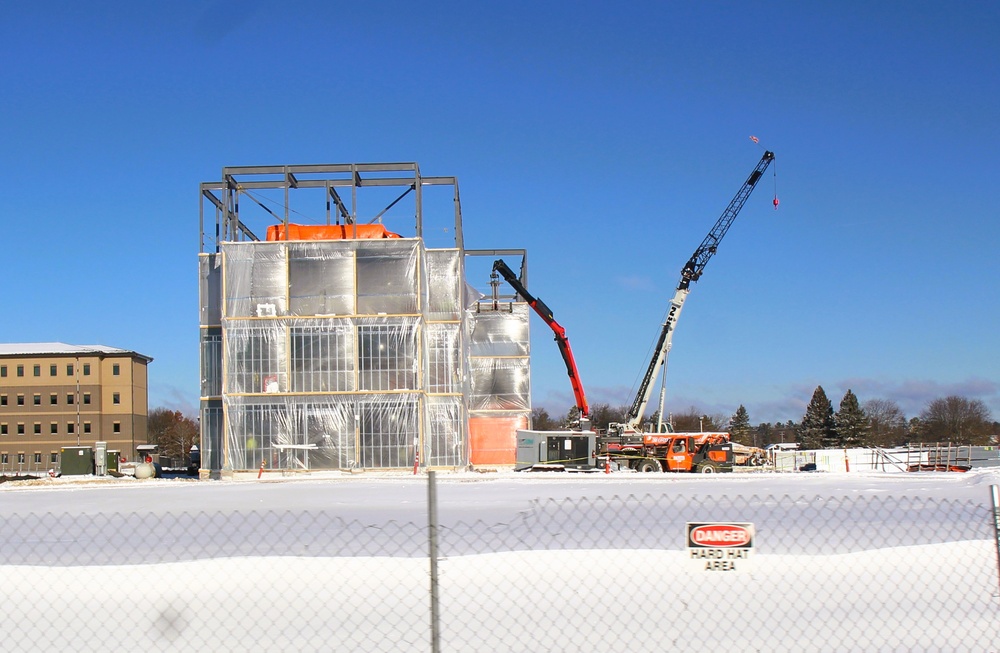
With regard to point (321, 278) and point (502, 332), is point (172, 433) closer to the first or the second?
point (502, 332)

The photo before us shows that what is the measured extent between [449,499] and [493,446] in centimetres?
4226

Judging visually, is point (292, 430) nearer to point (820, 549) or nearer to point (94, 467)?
point (94, 467)

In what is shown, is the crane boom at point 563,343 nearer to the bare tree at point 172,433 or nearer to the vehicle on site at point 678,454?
the vehicle on site at point 678,454

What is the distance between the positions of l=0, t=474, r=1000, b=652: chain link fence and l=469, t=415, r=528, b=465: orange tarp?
5190 centimetres

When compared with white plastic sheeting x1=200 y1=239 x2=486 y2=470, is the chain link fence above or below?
below

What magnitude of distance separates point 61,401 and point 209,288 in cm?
5674

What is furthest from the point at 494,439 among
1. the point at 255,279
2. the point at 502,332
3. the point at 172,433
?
the point at 172,433

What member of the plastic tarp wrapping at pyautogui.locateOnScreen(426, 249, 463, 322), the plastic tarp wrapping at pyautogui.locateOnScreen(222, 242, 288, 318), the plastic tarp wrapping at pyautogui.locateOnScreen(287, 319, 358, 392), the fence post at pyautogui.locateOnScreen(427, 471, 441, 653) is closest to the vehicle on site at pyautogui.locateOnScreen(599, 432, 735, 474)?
the plastic tarp wrapping at pyautogui.locateOnScreen(426, 249, 463, 322)

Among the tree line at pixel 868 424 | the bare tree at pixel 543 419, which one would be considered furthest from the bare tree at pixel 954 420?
the bare tree at pixel 543 419

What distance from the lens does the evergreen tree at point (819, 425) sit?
4162 inches

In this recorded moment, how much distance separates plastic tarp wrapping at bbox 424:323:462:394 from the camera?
157 feet

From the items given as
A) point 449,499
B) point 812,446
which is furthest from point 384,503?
point 812,446

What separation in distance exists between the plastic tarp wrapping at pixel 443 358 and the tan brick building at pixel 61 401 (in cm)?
5806

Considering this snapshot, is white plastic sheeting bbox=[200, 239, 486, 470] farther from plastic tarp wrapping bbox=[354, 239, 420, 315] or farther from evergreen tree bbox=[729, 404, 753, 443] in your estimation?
evergreen tree bbox=[729, 404, 753, 443]
